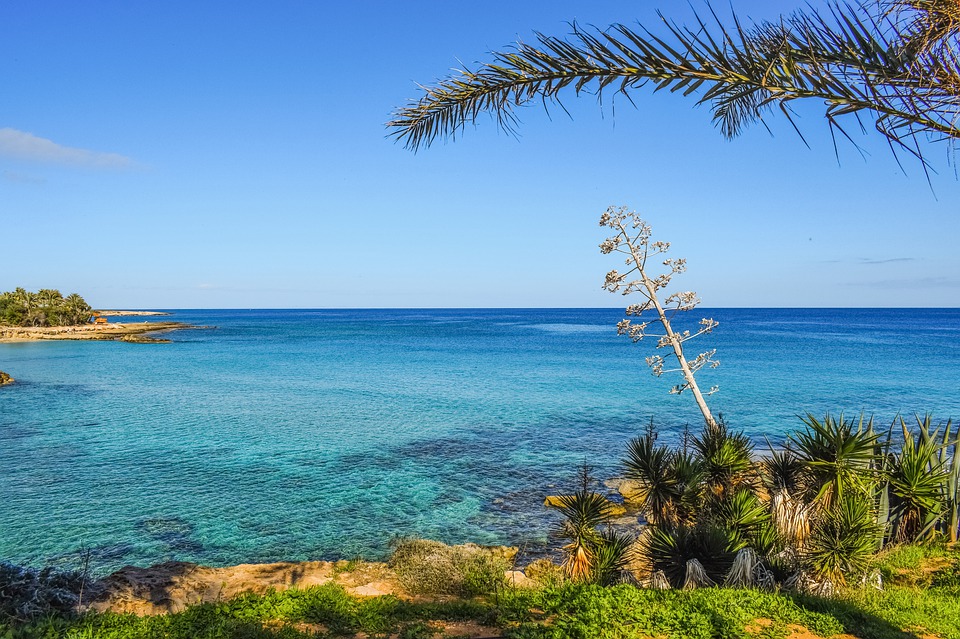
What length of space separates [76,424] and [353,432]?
13005mm

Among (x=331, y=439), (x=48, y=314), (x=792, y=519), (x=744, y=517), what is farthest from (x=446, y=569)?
(x=48, y=314)

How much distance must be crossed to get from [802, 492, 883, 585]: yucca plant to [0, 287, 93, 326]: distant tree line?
409 ft

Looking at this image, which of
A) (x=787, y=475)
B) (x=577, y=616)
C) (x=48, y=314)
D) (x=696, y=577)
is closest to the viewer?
(x=577, y=616)

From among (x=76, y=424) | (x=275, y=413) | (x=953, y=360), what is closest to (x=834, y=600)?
(x=275, y=413)

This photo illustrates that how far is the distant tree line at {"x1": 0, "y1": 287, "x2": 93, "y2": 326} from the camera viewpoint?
100 m

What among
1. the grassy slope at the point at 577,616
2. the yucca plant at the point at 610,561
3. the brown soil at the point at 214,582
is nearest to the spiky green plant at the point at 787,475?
the grassy slope at the point at 577,616

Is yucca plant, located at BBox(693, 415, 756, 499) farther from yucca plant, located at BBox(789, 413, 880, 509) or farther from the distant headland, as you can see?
the distant headland

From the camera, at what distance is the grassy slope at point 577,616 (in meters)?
6.27

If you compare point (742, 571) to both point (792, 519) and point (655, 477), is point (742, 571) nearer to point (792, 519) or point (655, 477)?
point (792, 519)

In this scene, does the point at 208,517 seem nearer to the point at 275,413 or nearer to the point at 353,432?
the point at 353,432

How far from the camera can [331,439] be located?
24641 millimetres

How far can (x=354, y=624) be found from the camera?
6781 mm

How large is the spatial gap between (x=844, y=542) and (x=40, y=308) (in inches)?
5026

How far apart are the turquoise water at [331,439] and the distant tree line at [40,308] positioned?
57.8m
